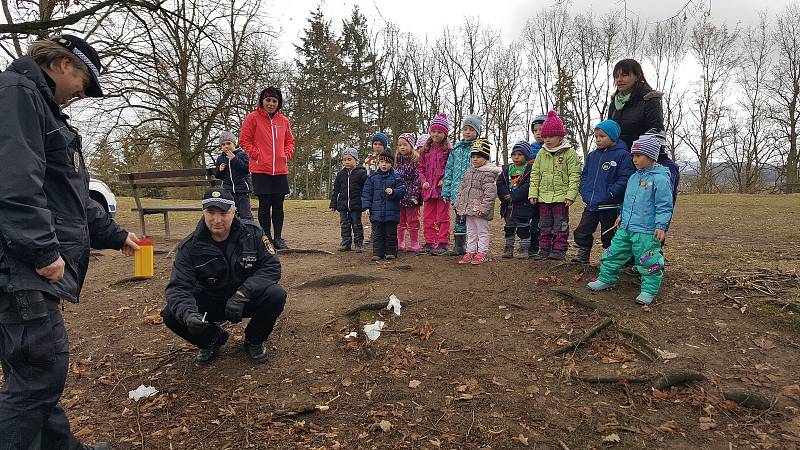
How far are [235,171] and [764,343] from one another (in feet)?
22.8

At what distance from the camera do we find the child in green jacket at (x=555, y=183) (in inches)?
230

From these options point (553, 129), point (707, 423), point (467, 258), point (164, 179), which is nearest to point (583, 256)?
point (467, 258)

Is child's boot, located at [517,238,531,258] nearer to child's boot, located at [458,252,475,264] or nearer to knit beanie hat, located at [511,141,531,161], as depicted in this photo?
child's boot, located at [458,252,475,264]

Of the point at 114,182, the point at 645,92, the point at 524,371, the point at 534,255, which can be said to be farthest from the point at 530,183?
the point at 114,182

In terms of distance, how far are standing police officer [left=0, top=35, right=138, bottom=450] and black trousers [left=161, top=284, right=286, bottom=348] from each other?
114cm

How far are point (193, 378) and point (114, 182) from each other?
108 ft

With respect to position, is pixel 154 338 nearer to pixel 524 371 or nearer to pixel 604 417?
pixel 524 371

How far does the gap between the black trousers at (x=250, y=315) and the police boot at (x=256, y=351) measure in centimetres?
4

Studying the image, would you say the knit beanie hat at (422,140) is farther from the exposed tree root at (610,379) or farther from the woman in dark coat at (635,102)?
the exposed tree root at (610,379)

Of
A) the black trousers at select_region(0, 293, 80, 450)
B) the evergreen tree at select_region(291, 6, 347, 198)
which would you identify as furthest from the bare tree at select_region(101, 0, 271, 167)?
the black trousers at select_region(0, 293, 80, 450)

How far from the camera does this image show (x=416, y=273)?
5914 millimetres

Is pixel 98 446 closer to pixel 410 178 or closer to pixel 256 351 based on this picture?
pixel 256 351

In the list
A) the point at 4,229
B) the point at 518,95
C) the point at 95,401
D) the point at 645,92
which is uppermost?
the point at 518,95

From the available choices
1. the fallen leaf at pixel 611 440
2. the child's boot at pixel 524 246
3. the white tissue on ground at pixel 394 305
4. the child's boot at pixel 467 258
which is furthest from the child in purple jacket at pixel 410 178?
the fallen leaf at pixel 611 440
